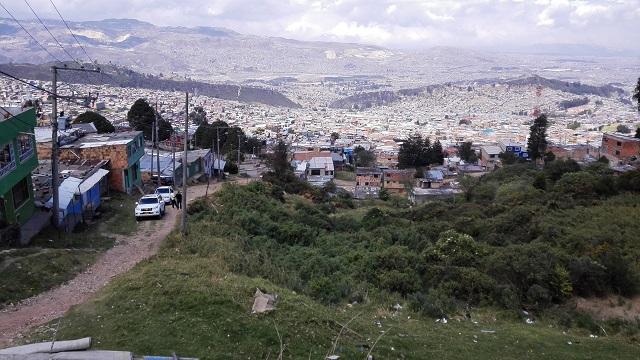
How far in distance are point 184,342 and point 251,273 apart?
12.4 feet

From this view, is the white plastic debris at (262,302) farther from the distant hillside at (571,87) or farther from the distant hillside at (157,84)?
the distant hillside at (571,87)

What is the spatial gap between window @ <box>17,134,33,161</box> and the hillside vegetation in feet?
17.0

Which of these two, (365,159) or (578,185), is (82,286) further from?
(365,159)

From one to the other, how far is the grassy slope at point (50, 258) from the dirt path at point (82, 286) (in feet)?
0.74

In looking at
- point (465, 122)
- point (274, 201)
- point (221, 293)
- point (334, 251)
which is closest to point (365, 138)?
point (465, 122)

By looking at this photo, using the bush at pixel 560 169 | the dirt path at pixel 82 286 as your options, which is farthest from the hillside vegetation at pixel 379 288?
the bush at pixel 560 169

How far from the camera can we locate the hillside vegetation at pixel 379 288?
8.09 m

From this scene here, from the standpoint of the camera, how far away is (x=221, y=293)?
9.11 metres

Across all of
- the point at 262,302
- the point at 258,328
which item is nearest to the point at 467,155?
the point at 262,302

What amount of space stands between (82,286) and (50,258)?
1.57 meters

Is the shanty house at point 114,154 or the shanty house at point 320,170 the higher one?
the shanty house at point 114,154

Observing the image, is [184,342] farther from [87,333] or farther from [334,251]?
[334,251]

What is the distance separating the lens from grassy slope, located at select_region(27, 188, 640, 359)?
773 cm

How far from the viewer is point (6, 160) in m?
14.8
